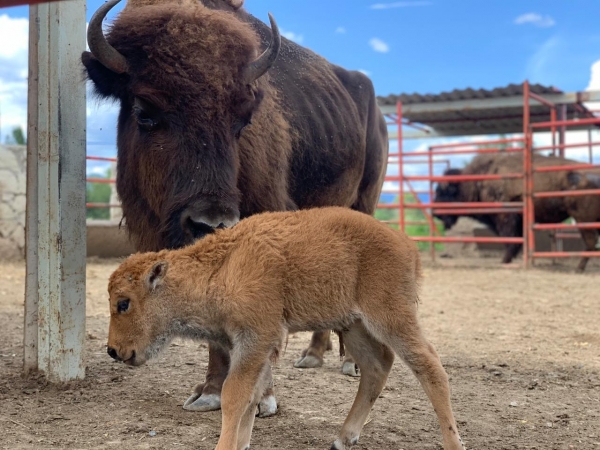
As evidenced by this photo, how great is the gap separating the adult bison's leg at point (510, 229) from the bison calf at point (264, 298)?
11656 millimetres

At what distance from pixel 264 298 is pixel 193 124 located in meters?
1.22

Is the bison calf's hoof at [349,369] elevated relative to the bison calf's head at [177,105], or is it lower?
lower

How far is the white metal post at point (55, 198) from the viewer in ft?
14.6

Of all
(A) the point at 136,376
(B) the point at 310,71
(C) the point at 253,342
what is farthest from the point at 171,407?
(B) the point at 310,71

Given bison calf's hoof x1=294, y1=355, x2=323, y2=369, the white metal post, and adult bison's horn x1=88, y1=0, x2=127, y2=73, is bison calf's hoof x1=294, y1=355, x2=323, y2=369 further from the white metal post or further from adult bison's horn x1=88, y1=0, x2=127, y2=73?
adult bison's horn x1=88, y1=0, x2=127, y2=73

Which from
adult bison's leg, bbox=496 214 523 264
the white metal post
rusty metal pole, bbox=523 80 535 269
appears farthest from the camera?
adult bison's leg, bbox=496 214 523 264

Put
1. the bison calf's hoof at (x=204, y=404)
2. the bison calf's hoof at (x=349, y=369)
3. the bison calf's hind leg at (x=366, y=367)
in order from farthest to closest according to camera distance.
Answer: the bison calf's hoof at (x=349, y=369) < the bison calf's hoof at (x=204, y=404) < the bison calf's hind leg at (x=366, y=367)

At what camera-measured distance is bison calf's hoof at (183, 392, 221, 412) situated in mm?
4113

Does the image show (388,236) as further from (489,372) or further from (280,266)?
(489,372)

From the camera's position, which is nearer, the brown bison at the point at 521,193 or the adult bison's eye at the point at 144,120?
the adult bison's eye at the point at 144,120

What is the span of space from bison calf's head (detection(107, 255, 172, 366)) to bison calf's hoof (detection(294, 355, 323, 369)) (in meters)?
2.24

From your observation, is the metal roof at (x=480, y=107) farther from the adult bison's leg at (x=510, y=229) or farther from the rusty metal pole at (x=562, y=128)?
the adult bison's leg at (x=510, y=229)

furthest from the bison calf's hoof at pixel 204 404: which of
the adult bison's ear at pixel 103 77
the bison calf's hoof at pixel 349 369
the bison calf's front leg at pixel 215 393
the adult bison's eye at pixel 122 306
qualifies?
the adult bison's ear at pixel 103 77

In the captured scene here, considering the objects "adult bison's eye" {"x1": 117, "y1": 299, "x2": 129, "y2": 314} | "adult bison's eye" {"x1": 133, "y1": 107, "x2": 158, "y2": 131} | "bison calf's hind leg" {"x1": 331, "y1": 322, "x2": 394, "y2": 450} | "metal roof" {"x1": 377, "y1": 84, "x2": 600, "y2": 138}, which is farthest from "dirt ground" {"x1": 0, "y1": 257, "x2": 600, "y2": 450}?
"metal roof" {"x1": 377, "y1": 84, "x2": 600, "y2": 138}
